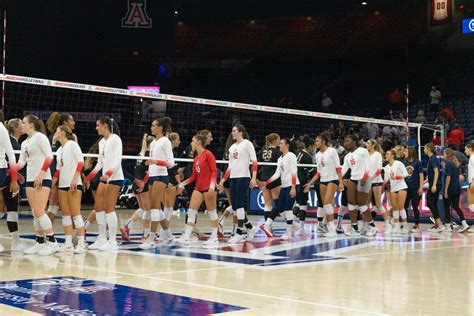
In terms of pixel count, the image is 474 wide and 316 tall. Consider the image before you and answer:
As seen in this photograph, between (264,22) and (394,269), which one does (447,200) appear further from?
(264,22)

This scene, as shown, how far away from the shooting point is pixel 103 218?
9.45 meters

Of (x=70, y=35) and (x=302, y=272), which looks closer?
(x=302, y=272)

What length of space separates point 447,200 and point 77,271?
977cm

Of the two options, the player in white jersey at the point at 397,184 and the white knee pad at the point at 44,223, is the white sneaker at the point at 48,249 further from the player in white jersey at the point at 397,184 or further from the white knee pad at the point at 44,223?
the player in white jersey at the point at 397,184

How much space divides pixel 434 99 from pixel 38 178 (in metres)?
18.9

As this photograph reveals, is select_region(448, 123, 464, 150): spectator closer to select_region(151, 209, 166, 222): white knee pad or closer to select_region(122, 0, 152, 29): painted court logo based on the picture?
select_region(151, 209, 166, 222): white knee pad

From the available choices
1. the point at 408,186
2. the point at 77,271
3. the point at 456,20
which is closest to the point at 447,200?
the point at 408,186

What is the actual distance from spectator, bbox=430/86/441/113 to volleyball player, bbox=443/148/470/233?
10220 mm

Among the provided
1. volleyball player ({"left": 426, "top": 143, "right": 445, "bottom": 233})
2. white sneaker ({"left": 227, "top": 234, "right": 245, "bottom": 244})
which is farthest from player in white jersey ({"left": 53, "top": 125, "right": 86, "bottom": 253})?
volleyball player ({"left": 426, "top": 143, "right": 445, "bottom": 233})

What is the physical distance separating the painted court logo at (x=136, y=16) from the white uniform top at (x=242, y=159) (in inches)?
727

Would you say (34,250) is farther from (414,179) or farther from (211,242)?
(414,179)

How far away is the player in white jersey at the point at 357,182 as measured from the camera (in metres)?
12.6

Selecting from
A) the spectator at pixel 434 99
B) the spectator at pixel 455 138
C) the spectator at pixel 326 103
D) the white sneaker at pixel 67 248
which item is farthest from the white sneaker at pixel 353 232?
the spectator at pixel 326 103

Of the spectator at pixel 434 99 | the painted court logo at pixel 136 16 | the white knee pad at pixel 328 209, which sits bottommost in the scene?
the white knee pad at pixel 328 209
